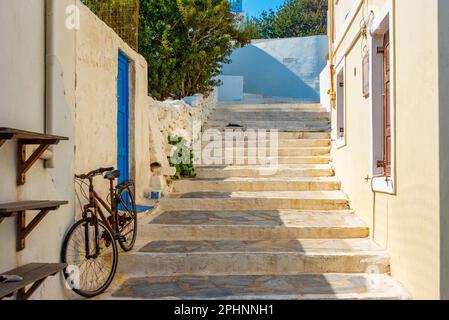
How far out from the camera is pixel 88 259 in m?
4.11

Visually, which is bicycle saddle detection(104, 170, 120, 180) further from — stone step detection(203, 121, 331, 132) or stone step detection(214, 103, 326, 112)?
stone step detection(214, 103, 326, 112)

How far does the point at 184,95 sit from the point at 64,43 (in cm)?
791

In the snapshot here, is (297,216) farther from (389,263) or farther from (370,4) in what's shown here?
(370,4)

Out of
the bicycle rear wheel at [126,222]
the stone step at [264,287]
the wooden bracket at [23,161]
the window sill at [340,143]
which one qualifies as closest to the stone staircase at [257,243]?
the stone step at [264,287]

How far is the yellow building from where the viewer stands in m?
3.33

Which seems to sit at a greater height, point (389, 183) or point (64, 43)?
point (64, 43)

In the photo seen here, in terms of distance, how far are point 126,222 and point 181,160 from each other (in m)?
3.14

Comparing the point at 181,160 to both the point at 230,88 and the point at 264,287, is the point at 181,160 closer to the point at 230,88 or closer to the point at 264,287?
the point at 264,287

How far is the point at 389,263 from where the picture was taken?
4.74 metres

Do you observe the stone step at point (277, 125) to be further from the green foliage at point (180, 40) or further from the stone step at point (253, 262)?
the stone step at point (253, 262)

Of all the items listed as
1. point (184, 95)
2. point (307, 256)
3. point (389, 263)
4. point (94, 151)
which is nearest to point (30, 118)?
point (94, 151)

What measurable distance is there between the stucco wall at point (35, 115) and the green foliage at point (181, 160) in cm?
392

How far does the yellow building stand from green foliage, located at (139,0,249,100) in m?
5.04

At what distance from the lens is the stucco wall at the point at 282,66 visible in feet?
57.7
